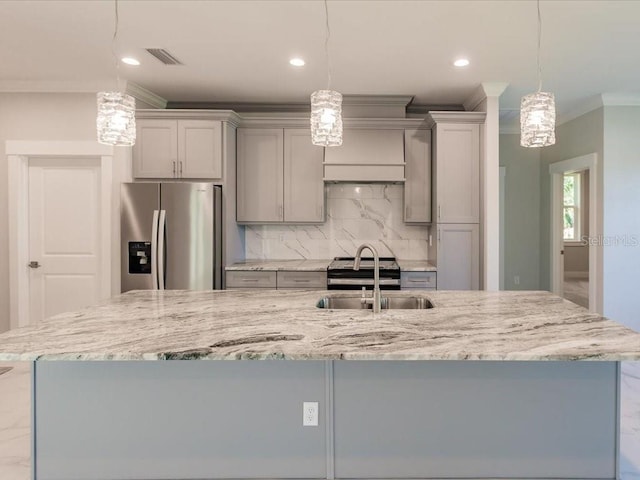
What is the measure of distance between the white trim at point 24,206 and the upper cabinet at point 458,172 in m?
3.19

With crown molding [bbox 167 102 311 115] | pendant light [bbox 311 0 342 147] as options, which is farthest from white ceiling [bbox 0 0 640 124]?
pendant light [bbox 311 0 342 147]

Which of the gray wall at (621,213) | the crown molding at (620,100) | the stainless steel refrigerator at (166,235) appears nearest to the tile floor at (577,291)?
the gray wall at (621,213)

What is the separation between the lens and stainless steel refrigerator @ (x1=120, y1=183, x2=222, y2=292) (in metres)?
4.02

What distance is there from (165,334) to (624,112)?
5.13 meters

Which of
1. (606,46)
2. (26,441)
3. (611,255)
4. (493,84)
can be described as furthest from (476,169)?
(26,441)

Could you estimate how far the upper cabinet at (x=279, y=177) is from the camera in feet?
14.9

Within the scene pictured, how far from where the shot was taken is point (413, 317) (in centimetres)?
212

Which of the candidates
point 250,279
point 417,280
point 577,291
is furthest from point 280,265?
point 577,291

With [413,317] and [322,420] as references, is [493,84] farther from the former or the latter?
[322,420]

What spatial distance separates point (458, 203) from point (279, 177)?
5.95 ft

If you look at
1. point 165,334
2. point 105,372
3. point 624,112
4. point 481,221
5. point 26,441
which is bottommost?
point 26,441

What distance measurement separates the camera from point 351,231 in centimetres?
492

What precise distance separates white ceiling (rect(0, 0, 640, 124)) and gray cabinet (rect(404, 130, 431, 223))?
0.46 meters

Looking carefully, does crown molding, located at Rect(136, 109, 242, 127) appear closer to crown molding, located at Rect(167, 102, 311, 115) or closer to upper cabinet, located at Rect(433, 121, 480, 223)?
crown molding, located at Rect(167, 102, 311, 115)
